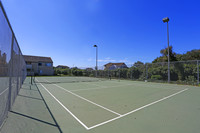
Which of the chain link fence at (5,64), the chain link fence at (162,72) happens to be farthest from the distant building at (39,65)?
the chain link fence at (5,64)

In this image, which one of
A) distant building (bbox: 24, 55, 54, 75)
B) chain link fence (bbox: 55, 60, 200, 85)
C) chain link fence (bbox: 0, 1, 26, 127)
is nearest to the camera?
chain link fence (bbox: 0, 1, 26, 127)

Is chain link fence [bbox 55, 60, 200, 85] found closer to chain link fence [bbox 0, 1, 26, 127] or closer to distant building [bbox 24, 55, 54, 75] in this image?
chain link fence [bbox 0, 1, 26, 127]

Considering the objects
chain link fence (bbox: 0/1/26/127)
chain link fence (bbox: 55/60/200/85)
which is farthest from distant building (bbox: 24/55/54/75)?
chain link fence (bbox: 0/1/26/127)

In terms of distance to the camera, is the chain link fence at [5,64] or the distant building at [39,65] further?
the distant building at [39,65]

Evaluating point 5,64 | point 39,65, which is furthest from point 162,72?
point 39,65

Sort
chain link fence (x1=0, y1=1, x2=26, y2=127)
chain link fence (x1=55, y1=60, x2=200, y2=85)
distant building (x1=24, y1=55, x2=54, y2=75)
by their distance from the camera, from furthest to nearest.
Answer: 1. distant building (x1=24, y1=55, x2=54, y2=75)
2. chain link fence (x1=55, y1=60, x2=200, y2=85)
3. chain link fence (x1=0, y1=1, x2=26, y2=127)

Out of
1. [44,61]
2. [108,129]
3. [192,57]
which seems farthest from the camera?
[44,61]

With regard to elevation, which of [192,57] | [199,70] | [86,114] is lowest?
[86,114]

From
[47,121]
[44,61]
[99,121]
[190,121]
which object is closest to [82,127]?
[99,121]

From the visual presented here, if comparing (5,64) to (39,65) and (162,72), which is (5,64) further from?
(39,65)

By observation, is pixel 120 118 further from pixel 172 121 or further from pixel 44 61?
pixel 44 61

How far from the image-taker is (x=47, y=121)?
2525 mm

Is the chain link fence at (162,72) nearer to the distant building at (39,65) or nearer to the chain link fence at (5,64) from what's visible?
the chain link fence at (5,64)

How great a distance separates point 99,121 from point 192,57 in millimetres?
31464
